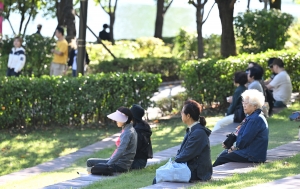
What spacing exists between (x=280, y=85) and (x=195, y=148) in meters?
7.58

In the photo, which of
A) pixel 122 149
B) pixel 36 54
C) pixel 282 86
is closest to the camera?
pixel 122 149

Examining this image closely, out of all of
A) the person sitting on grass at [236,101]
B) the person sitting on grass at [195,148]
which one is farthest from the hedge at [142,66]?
the person sitting on grass at [195,148]

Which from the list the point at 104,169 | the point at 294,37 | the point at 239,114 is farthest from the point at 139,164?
the point at 294,37

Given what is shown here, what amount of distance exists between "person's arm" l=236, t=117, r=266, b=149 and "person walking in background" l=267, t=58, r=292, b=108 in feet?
20.1

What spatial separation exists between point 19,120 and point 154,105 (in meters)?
2.96

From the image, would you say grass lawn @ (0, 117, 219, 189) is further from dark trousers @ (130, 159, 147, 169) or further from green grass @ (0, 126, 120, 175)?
green grass @ (0, 126, 120, 175)

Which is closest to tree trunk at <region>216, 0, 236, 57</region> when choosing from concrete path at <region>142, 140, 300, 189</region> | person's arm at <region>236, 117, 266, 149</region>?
concrete path at <region>142, 140, 300, 189</region>

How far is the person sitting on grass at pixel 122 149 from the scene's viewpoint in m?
9.82

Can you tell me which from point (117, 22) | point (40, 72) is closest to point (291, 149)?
point (40, 72)

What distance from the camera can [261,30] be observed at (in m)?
21.4

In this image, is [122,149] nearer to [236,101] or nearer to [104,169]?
[104,169]

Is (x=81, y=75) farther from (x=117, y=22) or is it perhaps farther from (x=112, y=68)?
(x=117, y=22)

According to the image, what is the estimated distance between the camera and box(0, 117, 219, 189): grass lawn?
10288 mm

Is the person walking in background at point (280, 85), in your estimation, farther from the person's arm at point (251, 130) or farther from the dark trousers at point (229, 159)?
the person's arm at point (251, 130)
